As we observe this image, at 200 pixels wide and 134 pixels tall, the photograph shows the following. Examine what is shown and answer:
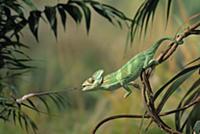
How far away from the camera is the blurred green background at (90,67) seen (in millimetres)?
3096

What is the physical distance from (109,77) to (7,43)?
85cm

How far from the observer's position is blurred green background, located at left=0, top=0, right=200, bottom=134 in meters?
3.10

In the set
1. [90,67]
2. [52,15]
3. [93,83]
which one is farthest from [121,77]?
[90,67]

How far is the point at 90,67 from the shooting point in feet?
14.8

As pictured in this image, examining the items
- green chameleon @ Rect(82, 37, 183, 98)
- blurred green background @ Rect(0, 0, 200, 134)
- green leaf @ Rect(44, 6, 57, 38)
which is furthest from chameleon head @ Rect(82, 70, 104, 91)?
blurred green background @ Rect(0, 0, 200, 134)

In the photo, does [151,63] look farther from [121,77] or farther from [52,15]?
[52,15]

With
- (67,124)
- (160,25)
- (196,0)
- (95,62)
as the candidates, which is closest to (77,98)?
(67,124)

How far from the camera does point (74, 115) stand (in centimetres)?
371

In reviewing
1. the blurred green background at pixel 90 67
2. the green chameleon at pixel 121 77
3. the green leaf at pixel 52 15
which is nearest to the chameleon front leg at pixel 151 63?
the green chameleon at pixel 121 77

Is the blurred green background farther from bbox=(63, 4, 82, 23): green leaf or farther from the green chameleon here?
the green chameleon

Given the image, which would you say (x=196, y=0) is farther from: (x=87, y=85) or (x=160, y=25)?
(x=87, y=85)

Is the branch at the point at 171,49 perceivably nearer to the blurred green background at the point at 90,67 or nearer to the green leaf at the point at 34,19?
the green leaf at the point at 34,19

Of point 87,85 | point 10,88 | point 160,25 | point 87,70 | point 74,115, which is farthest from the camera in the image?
point 87,70

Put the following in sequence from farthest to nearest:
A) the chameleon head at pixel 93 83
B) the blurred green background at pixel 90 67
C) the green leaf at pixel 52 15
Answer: the blurred green background at pixel 90 67
the green leaf at pixel 52 15
the chameleon head at pixel 93 83
